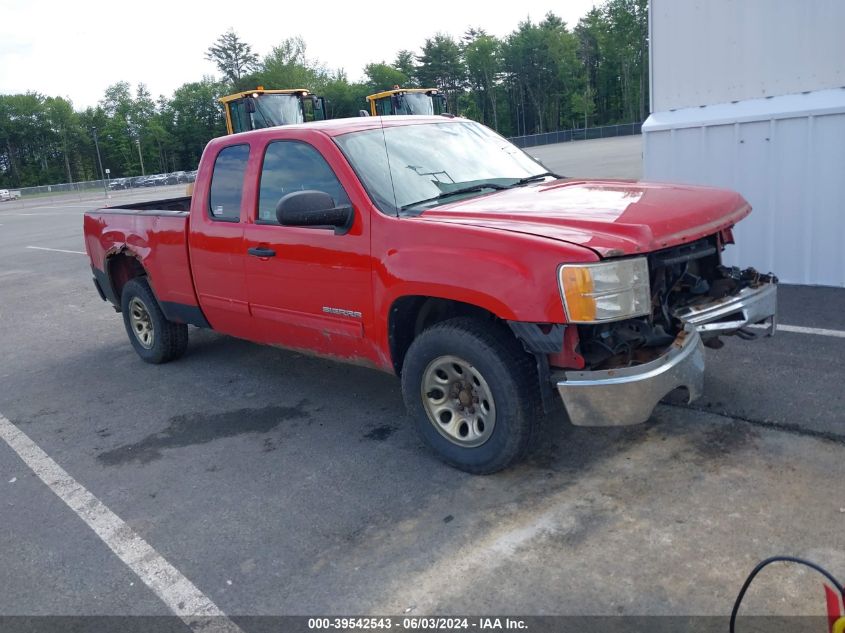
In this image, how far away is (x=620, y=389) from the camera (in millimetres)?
3404

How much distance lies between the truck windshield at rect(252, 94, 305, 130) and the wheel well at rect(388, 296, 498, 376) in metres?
17.1

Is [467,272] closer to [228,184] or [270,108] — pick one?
[228,184]

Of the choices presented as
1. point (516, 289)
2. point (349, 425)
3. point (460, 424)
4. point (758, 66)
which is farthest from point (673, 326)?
point (758, 66)

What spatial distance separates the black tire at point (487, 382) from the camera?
3.65 metres

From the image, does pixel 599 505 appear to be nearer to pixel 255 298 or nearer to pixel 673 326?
pixel 673 326

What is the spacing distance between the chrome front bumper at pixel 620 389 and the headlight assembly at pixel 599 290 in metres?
0.27

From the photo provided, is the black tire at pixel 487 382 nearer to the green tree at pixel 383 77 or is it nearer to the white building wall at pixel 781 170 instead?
the white building wall at pixel 781 170

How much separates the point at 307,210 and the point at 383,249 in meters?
0.46

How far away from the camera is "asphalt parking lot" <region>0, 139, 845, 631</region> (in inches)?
119

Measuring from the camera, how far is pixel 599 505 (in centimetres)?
355

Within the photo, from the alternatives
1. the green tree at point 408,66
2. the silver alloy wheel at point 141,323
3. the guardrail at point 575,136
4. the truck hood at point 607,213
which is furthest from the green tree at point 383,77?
the truck hood at point 607,213

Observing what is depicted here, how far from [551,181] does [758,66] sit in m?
3.74

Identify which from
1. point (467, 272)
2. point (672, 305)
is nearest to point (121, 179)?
point (467, 272)

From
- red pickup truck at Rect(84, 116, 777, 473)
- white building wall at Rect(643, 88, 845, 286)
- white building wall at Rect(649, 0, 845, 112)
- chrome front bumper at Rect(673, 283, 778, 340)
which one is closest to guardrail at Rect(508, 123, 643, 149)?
white building wall at Rect(649, 0, 845, 112)
